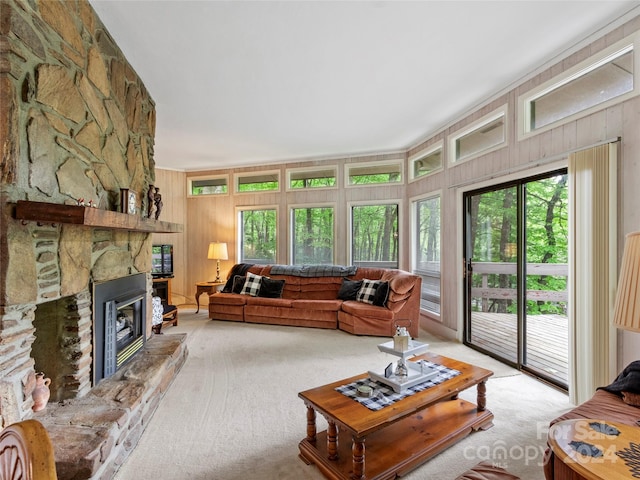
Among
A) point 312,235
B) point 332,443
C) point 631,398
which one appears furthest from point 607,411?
point 312,235

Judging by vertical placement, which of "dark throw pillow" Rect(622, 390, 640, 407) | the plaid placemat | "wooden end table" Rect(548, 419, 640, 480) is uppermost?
"wooden end table" Rect(548, 419, 640, 480)

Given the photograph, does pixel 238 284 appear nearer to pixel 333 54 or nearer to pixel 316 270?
pixel 316 270

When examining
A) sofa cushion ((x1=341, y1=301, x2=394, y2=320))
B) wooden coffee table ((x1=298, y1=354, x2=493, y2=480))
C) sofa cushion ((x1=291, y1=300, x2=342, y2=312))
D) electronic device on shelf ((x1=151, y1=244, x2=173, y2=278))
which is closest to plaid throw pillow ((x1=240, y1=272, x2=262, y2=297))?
Answer: sofa cushion ((x1=291, y1=300, x2=342, y2=312))

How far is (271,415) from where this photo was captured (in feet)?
7.90

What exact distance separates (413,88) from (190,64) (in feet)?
7.13

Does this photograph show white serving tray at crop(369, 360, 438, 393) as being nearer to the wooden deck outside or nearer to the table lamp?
the wooden deck outside

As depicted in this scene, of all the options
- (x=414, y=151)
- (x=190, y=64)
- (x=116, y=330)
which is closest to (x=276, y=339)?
(x=116, y=330)

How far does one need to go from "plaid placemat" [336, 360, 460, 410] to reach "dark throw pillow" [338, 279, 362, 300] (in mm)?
2737

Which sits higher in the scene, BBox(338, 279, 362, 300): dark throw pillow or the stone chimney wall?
the stone chimney wall

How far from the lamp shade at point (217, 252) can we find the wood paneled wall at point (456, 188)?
0.33 metres

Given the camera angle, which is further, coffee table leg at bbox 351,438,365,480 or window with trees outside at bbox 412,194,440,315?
window with trees outside at bbox 412,194,440,315

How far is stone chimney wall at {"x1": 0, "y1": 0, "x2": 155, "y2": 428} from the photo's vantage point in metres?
1.50

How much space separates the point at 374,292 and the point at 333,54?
10.4 ft

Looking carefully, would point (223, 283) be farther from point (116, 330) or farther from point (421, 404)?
point (421, 404)
